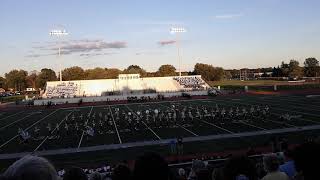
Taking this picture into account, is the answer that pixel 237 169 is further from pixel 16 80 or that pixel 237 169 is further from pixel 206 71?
pixel 16 80

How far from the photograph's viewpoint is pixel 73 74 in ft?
433

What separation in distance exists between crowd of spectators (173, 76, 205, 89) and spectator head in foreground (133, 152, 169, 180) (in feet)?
227

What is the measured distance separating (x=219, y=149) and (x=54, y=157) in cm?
761

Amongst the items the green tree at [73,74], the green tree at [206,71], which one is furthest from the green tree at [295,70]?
the green tree at [73,74]

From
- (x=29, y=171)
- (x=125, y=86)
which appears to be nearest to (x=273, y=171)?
(x=29, y=171)

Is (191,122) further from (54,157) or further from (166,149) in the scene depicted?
(54,157)

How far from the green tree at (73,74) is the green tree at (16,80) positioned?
1256 centimetres

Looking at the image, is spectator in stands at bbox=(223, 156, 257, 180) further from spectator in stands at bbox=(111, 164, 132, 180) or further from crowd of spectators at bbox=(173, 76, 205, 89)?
crowd of spectators at bbox=(173, 76, 205, 89)

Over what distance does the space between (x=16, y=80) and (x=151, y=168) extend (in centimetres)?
13281

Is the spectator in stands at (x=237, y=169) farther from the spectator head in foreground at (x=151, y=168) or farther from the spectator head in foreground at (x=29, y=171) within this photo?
the spectator head in foreground at (x=29, y=171)

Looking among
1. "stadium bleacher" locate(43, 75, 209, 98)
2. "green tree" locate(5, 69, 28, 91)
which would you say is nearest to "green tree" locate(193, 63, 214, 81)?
"stadium bleacher" locate(43, 75, 209, 98)

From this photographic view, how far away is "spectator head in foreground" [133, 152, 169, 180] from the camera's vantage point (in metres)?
3.10

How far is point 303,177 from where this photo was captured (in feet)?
11.1

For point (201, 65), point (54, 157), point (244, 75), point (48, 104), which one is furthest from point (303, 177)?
point (244, 75)
